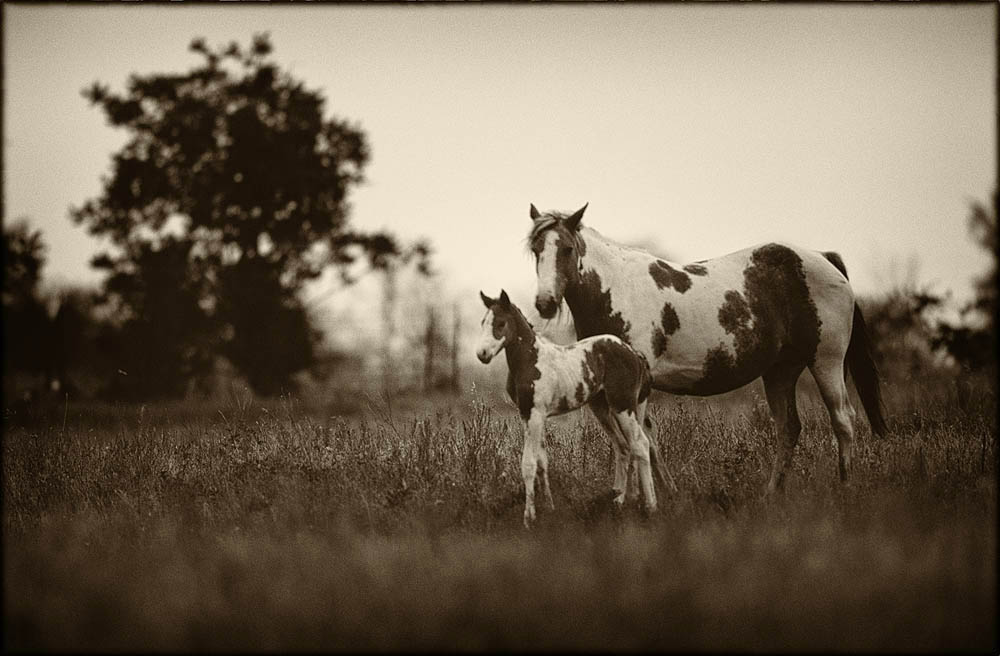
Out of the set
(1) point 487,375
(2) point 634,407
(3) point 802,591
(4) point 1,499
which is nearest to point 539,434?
(2) point 634,407

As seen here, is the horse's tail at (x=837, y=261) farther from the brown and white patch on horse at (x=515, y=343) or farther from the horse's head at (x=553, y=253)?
the brown and white patch on horse at (x=515, y=343)

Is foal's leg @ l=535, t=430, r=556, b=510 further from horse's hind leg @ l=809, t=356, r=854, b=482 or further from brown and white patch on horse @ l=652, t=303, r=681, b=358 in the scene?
horse's hind leg @ l=809, t=356, r=854, b=482

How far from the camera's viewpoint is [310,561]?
4660 millimetres

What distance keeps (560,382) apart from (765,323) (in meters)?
2.40

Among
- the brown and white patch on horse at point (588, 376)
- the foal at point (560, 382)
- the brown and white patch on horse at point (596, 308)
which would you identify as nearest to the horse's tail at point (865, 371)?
the brown and white patch on horse at point (596, 308)

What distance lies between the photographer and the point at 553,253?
700 cm

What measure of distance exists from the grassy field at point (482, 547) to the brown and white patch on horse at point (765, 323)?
887 millimetres

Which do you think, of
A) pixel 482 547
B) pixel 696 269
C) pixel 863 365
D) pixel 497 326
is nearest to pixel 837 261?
pixel 863 365

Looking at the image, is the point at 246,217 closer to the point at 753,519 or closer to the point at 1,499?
the point at 1,499

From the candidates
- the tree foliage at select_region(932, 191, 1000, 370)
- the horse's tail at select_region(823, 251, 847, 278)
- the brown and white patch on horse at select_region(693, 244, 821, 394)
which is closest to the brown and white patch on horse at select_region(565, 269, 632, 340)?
the brown and white patch on horse at select_region(693, 244, 821, 394)

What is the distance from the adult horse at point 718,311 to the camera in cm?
729

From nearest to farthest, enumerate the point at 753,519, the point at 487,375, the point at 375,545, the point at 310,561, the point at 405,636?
1. the point at 405,636
2. the point at 310,561
3. the point at 375,545
4. the point at 753,519
5. the point at 487,375

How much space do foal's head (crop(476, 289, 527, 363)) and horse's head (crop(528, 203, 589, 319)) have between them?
0.26 meters

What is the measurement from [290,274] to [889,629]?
2461 cm
